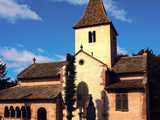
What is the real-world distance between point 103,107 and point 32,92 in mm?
12280

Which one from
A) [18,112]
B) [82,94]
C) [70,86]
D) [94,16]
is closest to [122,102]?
[82,94]

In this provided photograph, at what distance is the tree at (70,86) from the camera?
42938mm

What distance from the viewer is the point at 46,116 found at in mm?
44469

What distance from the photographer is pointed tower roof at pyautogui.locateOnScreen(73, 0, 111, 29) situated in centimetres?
4739

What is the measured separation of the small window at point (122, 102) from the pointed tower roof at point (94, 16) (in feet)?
39.2

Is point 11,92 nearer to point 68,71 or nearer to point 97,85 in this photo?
point 68,71

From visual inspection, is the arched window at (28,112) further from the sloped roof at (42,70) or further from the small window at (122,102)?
the small window at (122,102)

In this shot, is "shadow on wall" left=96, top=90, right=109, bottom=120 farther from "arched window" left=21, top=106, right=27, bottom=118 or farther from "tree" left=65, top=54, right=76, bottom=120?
"arched window" left=21, top=106, right=27, bottom=118

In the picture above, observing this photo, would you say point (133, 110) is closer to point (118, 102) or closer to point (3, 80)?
point (118, 102)

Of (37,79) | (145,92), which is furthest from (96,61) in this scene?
(37,79)

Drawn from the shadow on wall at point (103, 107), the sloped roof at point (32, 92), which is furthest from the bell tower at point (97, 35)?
the sloped roof at point (32, 92)

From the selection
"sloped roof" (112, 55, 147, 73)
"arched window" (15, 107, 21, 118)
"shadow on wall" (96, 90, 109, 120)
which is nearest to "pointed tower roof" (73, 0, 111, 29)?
"sloped roof" (112, 55, 147, 73)

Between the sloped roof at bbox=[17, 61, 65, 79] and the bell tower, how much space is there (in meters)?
5.16

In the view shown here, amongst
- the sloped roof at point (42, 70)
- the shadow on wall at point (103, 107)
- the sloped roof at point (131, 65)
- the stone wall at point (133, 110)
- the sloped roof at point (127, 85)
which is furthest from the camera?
the sloped roof at point (42, 70)
